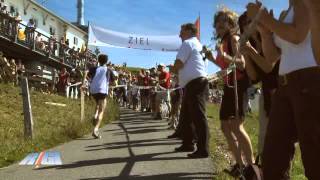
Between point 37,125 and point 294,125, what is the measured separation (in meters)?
10.2

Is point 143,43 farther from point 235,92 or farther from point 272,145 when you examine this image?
point 272,145

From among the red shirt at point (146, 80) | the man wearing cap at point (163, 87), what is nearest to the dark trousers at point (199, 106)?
the man wearing cap at point (163, 87)

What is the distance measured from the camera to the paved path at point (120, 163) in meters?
6.82

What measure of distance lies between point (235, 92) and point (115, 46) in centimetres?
1265

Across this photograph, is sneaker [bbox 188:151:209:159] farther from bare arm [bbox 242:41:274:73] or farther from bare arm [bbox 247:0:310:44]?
bare arm [bbox 247:0:310:44]

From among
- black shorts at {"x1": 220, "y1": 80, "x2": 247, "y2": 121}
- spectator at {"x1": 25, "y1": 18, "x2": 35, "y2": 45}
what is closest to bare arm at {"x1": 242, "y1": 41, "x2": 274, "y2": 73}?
black shorts at {"x1": 220, "y1": 80, "x2": 247, "y2": 121}

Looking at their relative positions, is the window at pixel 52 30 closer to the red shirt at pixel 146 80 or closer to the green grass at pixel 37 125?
the red shirt at pixel 146 80

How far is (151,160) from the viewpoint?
314 inches

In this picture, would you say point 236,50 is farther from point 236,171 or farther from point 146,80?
point 146,80

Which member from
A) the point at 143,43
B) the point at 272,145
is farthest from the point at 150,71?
the point at 272,145

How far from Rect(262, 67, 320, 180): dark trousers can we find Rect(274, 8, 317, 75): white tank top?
0.14 ft

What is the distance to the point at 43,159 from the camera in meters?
8.09

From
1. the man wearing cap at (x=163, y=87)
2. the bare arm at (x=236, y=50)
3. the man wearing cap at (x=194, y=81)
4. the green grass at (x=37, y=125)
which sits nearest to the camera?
the bare arm at (x=236, y=50)

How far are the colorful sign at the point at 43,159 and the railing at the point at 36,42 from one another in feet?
39.1
